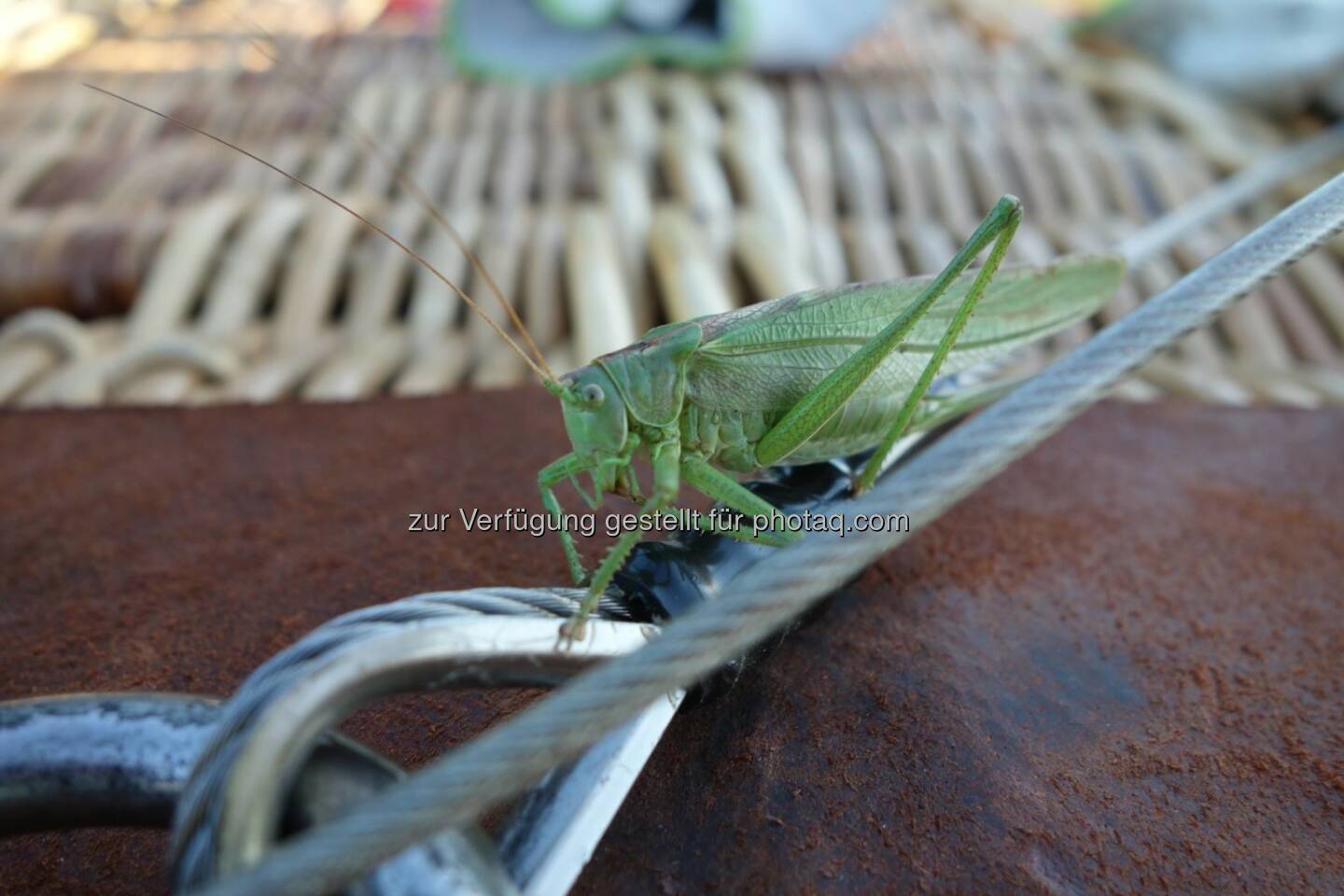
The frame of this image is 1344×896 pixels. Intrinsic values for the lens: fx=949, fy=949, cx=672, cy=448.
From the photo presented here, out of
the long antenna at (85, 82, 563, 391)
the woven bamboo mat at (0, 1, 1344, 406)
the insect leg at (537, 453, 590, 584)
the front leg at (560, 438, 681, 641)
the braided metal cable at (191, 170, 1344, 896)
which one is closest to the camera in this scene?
the braided metal cable at (191, 170, 1344, 896)

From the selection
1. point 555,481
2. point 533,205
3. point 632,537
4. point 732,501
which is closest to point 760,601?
point 632,537

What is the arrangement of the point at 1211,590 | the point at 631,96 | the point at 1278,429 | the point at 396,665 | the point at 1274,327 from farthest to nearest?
the point at 631,96 → the point at 1274,327 → the point at 1278,429 → the point at 1211,590 → the point at 396,665

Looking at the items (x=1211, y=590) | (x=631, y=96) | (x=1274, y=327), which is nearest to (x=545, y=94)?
(x=631, y=96)

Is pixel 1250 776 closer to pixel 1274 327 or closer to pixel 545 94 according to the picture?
pixel 1274 327

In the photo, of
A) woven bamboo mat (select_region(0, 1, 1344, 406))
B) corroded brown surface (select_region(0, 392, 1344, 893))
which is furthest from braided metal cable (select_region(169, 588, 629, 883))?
woven bamboo mat (select_region(0, 1, 1344, 406))

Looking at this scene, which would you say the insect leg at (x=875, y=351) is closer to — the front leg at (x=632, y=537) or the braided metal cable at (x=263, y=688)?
the front leg at (x=632, y=537)

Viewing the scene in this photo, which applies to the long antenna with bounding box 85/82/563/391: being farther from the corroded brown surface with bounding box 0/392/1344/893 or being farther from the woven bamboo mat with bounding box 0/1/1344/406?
the woven bamboo mat with bounding box 0/1/1344/406

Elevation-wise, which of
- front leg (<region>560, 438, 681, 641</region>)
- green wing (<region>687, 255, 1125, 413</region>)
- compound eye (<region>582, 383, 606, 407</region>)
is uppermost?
green wing (<region>687, 255, 1125, 413</region>)

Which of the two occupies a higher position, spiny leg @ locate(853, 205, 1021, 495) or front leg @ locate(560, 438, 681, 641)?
spiny leg @ locate(853, 205, 1021, 495)
